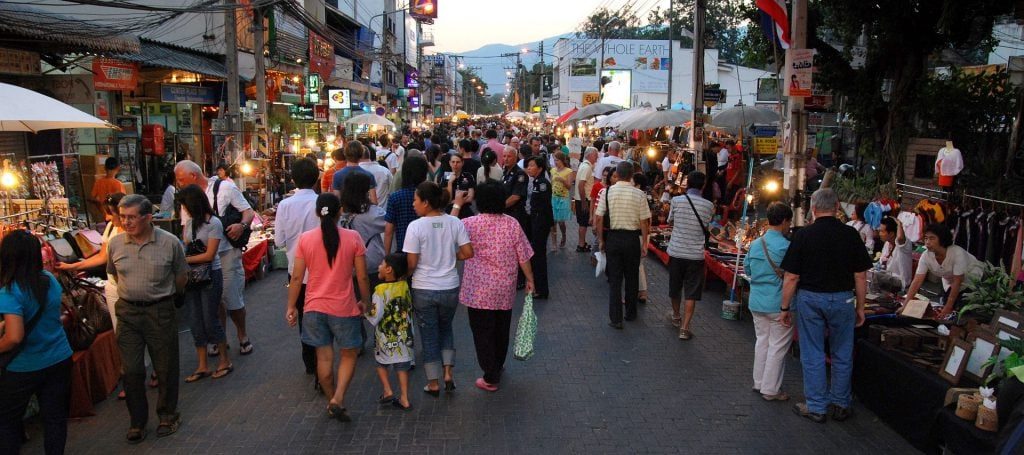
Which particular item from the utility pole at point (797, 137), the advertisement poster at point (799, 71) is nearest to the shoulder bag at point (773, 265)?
the utility pole at point (797, 137)

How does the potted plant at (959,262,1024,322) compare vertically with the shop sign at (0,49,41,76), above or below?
below

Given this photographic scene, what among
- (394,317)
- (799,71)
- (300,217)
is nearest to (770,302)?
(394,317)

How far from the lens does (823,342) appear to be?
17.2 ft

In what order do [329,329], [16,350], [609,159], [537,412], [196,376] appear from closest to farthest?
[16,350] < [329,329] < [537,412] < [196,376] < [609,159]

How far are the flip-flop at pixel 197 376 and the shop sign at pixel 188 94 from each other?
11746 millimetres

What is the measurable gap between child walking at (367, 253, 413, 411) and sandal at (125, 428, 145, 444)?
1.67 meters

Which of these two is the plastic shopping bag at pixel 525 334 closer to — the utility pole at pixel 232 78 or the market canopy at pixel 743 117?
the utility pole at pixel 232 78

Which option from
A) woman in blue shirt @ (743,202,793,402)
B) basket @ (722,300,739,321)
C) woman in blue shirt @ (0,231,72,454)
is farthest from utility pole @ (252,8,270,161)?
woman in blue shirt @ (743,202,793,402)

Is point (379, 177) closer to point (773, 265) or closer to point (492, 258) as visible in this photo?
point (492, 258)

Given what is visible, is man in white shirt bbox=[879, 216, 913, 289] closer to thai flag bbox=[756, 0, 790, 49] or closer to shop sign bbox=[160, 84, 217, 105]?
thai flag bbox=[756, 0, 790, 49]

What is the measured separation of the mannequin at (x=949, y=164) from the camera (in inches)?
439

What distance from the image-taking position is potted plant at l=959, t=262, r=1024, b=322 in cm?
541

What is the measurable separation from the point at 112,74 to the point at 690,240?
10330 mm

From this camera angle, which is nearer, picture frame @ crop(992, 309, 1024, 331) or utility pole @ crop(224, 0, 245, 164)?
picture frame @ crop(992, 309, 1024, 331)
